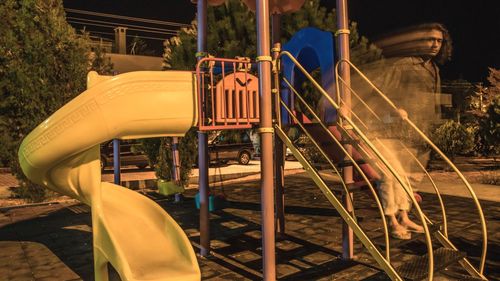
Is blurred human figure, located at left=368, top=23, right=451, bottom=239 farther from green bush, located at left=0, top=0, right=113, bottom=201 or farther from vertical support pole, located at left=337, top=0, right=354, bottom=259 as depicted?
green bush, located at left=0, top=0, right=113, bottom=201

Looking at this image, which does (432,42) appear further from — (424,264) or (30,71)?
(30,71)

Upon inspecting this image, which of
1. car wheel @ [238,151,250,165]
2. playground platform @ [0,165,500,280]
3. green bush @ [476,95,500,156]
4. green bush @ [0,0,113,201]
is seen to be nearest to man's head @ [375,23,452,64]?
playground platform @ [0,165,500,280]

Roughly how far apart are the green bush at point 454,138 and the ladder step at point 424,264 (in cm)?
1262

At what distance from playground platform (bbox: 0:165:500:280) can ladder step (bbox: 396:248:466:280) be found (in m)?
0.62

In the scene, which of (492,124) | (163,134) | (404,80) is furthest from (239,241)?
(492,124)

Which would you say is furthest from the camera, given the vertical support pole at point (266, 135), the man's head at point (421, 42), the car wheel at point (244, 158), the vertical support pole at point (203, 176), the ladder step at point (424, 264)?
the car wheel at point (244, 158)

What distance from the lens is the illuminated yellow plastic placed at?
372 cm

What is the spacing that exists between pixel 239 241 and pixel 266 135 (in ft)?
8.29

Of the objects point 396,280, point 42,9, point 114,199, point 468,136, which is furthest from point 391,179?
point 468,136

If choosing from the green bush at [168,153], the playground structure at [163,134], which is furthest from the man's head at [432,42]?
the green bush at [168,153]

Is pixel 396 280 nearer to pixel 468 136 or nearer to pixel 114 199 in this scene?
pixel 114 199

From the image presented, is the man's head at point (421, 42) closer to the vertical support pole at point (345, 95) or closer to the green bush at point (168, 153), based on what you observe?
the vertical support pole at point (345, 95)

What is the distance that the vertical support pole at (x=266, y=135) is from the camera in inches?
162

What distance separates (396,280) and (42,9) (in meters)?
10.1
